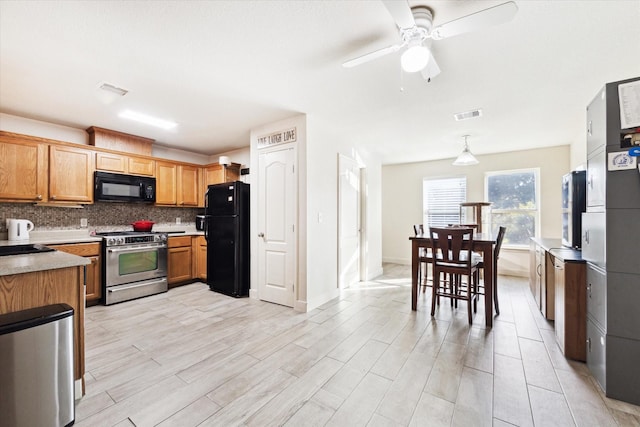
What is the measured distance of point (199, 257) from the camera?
16.0ft

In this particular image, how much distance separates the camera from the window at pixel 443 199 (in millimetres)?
5883

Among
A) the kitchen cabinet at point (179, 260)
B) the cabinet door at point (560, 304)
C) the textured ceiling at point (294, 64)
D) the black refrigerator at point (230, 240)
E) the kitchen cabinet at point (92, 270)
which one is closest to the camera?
the textured ceiling at point (294, 64)

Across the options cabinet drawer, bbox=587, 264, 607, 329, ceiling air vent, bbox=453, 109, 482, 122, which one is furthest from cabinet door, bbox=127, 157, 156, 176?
cabinet drawer, bbox=587, 264, 607, 329

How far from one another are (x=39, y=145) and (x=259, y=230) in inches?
118

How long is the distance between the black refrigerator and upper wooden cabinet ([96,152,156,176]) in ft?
3.94

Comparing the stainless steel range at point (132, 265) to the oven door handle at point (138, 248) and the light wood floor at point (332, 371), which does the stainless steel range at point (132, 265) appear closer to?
the oven door handle at point (138, 248)

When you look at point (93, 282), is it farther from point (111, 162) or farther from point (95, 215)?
point (111, 162)

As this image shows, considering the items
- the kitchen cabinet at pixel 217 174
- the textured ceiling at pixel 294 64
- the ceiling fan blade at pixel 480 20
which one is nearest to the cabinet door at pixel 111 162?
the textured ceiling at pixel 294 64

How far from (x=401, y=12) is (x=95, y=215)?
16.3 ft

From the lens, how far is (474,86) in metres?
2.74

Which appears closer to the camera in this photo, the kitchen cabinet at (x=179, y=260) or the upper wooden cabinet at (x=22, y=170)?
the upper wooden cabinet at (x=22, y=170)

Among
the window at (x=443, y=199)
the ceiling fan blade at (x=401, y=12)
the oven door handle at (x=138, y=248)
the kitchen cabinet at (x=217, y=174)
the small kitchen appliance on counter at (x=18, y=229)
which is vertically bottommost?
the oven door handle at (x=138, y=248)

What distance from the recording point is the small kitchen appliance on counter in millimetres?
3366

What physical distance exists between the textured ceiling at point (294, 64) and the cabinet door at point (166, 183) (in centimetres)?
90
